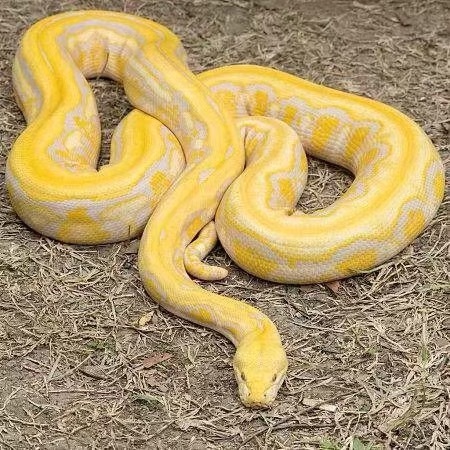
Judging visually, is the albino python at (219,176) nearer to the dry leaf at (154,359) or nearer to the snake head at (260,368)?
the snake head at (260,368)

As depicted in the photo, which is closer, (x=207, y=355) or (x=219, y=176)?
(x=207, y=355)

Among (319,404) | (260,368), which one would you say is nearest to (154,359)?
(260,368)

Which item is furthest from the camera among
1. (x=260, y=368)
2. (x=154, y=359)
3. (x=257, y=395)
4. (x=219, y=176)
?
(x=219, y=176)

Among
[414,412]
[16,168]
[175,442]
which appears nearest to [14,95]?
[16,168]

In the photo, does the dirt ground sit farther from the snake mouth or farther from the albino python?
the albino python

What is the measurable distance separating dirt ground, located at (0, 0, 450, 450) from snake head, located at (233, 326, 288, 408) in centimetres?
12

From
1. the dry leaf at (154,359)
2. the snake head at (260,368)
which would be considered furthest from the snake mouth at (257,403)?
the dry leaf at (154,359)

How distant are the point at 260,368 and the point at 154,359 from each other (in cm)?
87

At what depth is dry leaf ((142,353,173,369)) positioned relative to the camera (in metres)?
6.50

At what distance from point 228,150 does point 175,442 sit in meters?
2.80

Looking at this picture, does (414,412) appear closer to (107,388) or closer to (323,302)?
(323,302)

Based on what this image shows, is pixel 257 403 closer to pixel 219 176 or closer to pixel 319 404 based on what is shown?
pixel 319 404

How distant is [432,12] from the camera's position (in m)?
10.6

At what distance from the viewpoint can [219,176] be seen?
7.57 m
